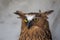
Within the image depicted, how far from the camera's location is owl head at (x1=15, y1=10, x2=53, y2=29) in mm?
1950

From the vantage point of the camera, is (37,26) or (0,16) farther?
(0,16)

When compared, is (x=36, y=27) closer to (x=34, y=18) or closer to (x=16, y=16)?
(x=34, y=18)

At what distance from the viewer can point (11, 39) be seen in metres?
2.04

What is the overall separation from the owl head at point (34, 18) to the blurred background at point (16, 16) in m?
0.04

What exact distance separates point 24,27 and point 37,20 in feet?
0.49

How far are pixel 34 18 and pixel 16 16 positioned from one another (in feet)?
0.70

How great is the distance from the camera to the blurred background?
1992 mm

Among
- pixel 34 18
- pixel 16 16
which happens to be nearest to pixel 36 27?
pixel 34 18

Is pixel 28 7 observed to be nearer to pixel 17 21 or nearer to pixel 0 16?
pixel 17 21

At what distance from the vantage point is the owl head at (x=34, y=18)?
1.95m

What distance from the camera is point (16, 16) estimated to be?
6.77ft

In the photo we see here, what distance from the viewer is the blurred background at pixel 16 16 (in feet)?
6.54

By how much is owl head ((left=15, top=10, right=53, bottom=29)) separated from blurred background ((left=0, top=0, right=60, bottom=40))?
0.04 metres

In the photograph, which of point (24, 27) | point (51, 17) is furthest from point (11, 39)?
point (51, 17)
